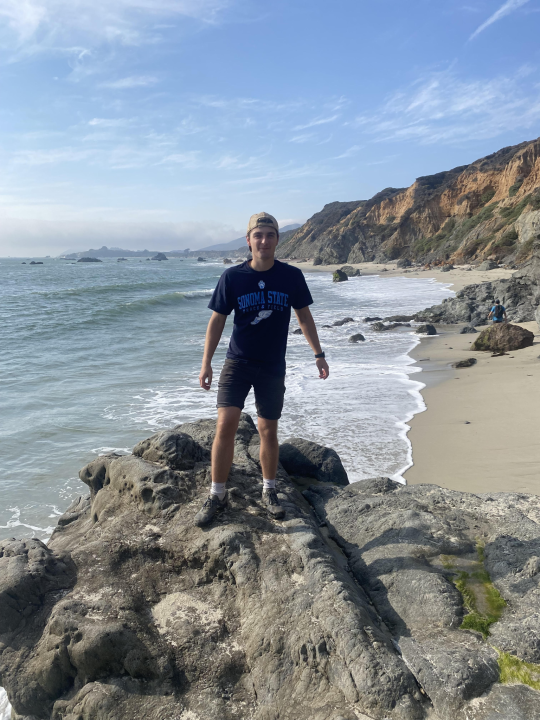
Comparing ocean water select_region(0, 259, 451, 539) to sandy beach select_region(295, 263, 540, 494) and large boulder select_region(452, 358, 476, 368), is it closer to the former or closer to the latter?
sandy beach select_region(295, 263, 540, 494)

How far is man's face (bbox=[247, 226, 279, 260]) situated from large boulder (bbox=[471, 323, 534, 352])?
1062 cm

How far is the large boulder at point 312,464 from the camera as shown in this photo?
466 centimetres

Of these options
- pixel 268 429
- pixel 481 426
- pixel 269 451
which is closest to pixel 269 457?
pixel 269 451

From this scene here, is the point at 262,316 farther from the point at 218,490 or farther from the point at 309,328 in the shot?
the point at 218,490

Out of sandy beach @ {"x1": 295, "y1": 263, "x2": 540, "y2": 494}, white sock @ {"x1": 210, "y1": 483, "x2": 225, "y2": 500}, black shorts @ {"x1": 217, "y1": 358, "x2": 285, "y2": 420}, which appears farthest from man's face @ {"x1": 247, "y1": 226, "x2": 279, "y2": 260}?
sandy beach @ {"x1": 295, "y1": 263, "x2": 540, "y2": 494}

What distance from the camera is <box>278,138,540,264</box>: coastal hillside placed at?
4341 cm

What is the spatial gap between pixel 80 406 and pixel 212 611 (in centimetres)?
732

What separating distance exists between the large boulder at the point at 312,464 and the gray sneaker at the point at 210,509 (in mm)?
1334

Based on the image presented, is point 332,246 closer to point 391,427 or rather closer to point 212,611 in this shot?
point 391,427

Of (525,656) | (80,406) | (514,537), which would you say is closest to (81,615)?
(525,656)

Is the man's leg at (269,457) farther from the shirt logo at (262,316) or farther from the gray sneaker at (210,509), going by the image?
the shirt logo at (262,316)

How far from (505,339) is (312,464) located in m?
9.60

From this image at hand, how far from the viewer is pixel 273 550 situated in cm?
298

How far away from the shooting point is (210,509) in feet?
10.7
